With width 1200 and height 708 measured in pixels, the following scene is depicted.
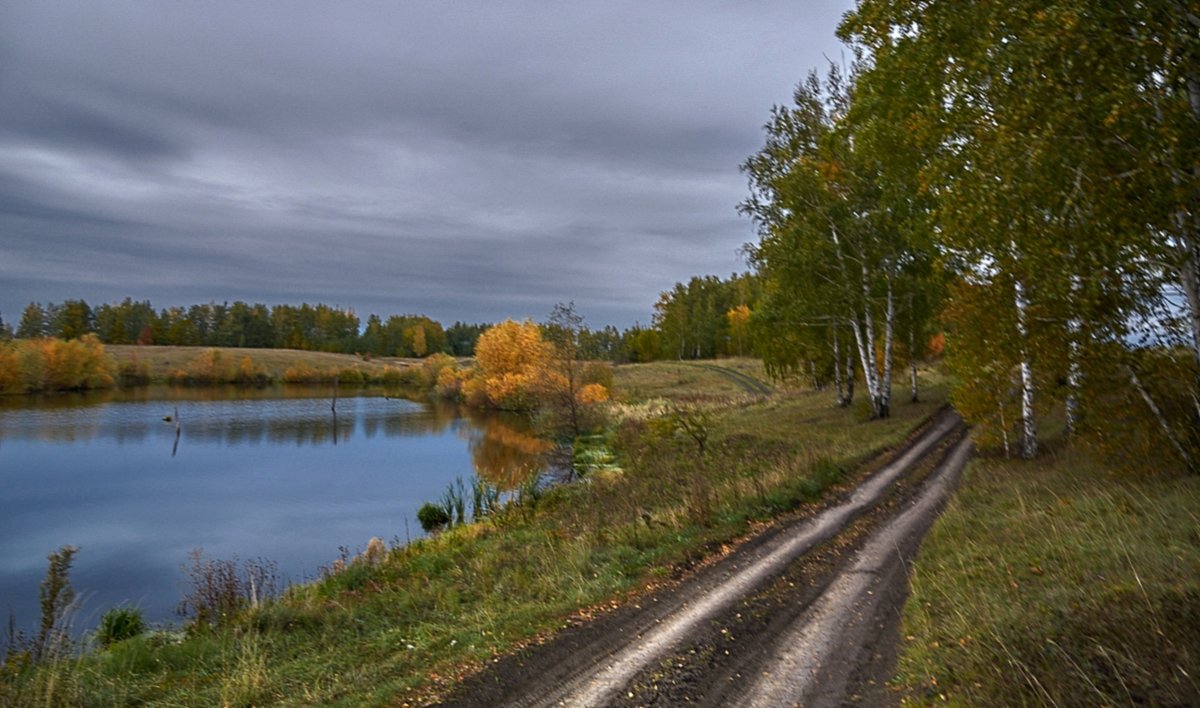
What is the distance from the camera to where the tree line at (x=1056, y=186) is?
7.96 m

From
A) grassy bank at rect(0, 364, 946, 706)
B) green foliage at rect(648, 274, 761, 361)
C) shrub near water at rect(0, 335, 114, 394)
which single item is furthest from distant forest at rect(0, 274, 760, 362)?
grassy bank at rect(0, 364, 946, 706)

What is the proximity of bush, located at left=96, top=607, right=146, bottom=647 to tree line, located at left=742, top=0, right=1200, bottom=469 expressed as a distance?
16.6 metres

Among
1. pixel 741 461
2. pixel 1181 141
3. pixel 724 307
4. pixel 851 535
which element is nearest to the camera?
pixel 1181 141

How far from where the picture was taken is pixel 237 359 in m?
114

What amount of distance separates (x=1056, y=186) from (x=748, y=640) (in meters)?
6.99

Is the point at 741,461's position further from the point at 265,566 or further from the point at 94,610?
the point at 94,610

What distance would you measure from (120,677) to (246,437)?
48.9m

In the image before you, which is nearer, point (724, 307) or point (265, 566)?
point (265, 566)

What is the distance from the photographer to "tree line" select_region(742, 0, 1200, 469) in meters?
7.96

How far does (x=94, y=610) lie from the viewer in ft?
54.9

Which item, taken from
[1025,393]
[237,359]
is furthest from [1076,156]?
[237,359]

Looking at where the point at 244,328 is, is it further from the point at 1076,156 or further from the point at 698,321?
the point at 1076,156

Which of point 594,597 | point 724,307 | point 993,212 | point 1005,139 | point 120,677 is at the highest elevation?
point 724,307

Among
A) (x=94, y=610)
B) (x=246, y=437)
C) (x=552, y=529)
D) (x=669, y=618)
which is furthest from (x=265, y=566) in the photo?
(x=246, y=437)
